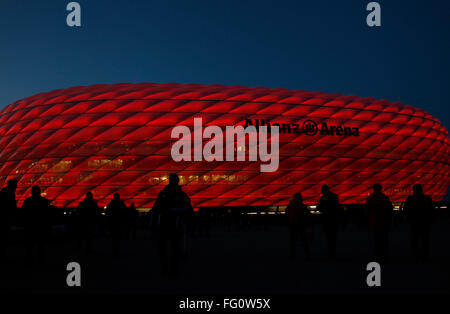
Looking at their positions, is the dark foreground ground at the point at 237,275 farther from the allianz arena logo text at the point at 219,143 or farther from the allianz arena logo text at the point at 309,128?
the allianz arena logo text at the point at 309,128

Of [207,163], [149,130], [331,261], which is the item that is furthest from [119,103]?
[331,261]

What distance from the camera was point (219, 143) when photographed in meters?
32.4

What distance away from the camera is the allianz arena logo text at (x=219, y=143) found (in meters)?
32.2

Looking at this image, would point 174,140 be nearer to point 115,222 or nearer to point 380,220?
point 115,222

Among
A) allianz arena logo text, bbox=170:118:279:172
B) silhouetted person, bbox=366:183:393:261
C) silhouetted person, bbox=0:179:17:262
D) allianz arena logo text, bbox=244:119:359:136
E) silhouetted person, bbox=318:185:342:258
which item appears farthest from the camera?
allianz arena logo text, bbox=244:119:359:136

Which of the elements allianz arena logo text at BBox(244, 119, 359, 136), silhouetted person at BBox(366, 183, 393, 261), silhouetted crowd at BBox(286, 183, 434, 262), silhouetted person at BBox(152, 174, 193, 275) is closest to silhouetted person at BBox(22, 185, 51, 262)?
silhouetted person at BBox(152, 174, 193, 275)

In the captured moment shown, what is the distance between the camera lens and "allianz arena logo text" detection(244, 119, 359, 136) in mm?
33156

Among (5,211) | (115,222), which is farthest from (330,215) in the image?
(5,211)

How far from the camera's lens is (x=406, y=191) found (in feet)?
131

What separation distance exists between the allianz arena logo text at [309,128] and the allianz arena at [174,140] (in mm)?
77

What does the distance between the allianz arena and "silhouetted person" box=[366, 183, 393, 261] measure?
24623 mm

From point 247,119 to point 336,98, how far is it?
8.99m

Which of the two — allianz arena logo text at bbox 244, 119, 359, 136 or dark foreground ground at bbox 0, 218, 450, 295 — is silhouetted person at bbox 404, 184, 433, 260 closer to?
dark foreground ground at bbox 0, 218, 450, 295
